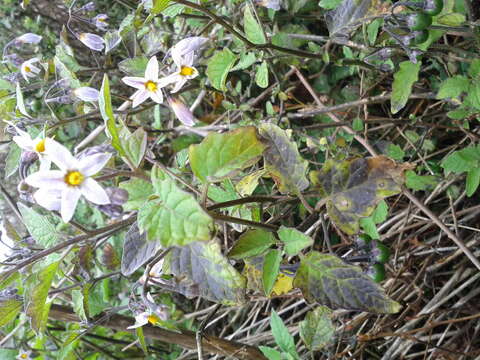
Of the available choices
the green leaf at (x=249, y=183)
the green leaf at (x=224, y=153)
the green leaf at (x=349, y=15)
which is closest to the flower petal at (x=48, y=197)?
the green leaf at (x=224, y=153)

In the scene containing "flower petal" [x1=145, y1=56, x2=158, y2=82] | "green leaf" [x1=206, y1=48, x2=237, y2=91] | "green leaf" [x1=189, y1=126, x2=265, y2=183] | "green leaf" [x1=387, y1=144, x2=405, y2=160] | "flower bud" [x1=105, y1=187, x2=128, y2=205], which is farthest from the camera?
"green leaf" [x1=387, y1=144, x2=405, y2=160]

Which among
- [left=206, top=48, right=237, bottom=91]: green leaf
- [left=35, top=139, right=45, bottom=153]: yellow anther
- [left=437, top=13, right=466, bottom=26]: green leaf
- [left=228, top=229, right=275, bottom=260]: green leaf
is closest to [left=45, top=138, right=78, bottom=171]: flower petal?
[left=35, top=139, right=45, bottom=153]: yellow anther

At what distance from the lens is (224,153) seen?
0.64 metres

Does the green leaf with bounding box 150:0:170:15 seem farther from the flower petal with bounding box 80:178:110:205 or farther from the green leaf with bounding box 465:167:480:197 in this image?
the green leaf with bounding box 465:167:480:197

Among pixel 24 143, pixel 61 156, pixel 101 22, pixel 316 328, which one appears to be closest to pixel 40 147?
pixel 24 143

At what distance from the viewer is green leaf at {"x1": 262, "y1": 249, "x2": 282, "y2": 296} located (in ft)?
2.34

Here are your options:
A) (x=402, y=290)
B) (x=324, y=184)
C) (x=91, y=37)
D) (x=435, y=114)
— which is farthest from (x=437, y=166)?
(x=91, y=37)

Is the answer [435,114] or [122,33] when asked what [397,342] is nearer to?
[435,114]

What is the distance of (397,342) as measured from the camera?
48.9 inches

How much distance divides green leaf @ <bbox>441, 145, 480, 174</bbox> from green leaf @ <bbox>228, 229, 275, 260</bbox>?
543mm

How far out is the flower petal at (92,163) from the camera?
70 cm

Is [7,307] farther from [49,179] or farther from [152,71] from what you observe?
[152,71]

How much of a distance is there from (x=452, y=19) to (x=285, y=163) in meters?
0.49

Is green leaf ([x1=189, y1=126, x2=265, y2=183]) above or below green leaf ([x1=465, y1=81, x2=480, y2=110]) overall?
above
